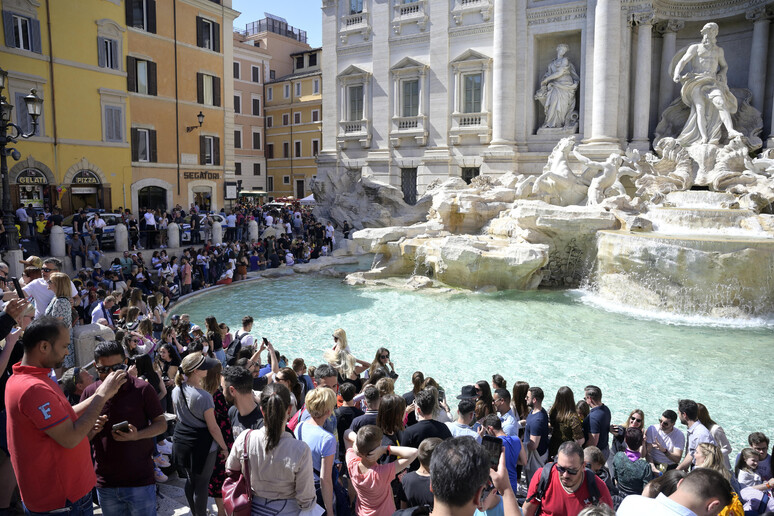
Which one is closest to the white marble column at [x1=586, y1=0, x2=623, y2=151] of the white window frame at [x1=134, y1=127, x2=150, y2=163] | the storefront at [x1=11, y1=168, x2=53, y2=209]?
the white window frame at [x1=134, y1=127, x2=150, y2=163]

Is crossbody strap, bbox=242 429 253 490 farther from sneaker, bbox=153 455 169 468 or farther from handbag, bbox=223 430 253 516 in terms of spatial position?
sneaker, bbox=153 455 169 468

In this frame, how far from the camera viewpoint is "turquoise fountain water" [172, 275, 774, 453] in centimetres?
810

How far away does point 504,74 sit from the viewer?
69.8 ft

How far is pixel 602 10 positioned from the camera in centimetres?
1917

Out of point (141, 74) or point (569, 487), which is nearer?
point (569, 487)

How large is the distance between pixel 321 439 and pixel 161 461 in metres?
2.18

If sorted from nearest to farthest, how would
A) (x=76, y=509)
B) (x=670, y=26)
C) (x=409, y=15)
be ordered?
(x=76, y=509) < (x=670, y=26) < (x=409, y=15)

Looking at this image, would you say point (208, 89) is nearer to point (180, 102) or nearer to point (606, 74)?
point (180, 102)

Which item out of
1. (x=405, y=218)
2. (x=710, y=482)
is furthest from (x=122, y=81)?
(x=710, y=482)

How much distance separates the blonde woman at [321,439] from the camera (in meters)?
3.51

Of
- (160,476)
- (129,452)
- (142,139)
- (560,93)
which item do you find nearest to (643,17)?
(560,93)

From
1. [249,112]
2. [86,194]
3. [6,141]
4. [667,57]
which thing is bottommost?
[86,194]

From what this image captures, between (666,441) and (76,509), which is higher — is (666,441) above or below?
below

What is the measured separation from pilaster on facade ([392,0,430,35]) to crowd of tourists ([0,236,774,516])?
20.6m
